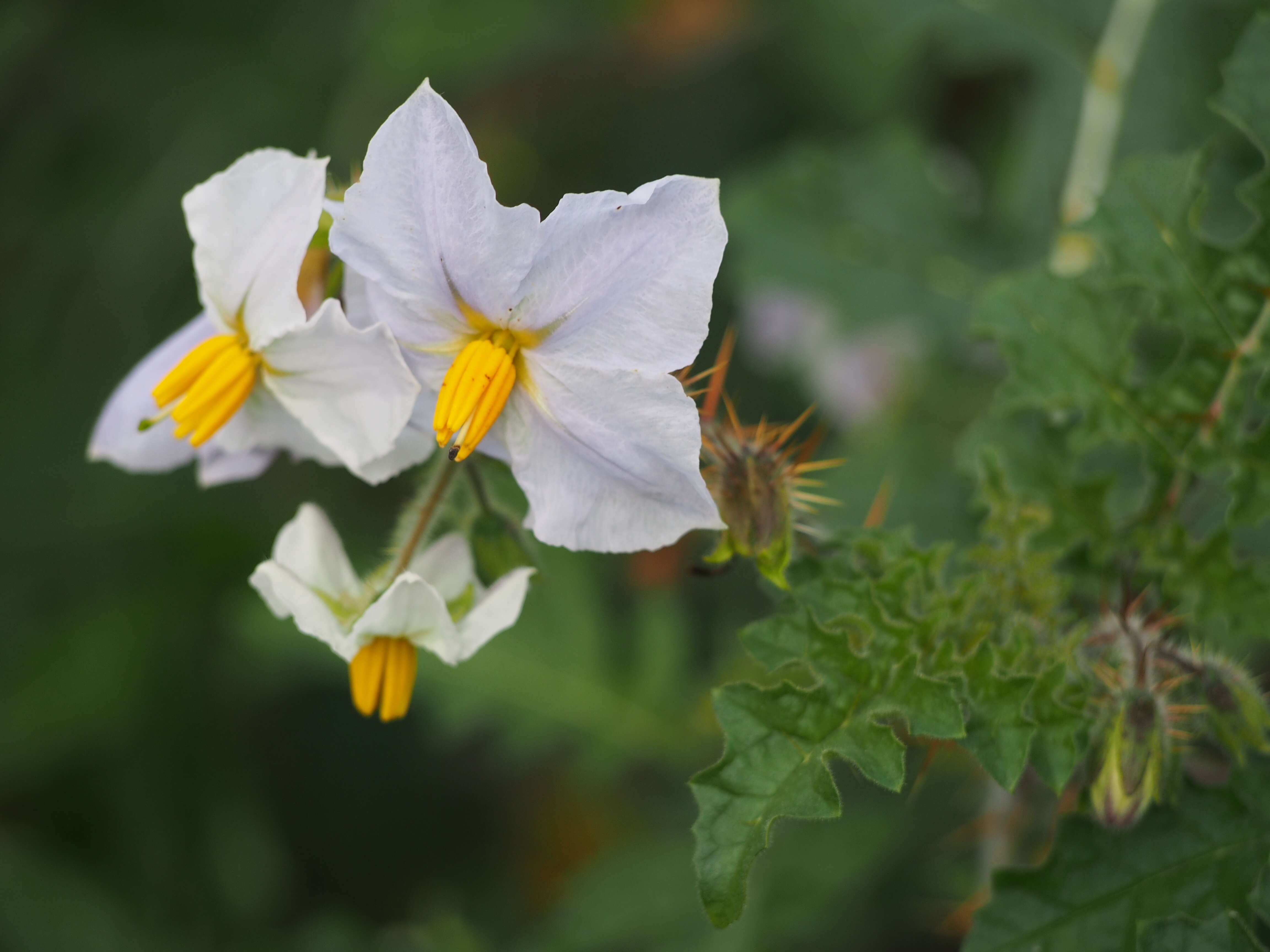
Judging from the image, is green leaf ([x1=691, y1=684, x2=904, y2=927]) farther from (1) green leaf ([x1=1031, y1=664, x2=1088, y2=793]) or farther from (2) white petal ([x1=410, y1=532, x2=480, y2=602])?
(2) white petal ([x1=410, y1=532, x2=480, y2=602])

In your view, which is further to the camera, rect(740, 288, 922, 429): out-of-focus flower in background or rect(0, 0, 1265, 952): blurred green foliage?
rect(740, 288, 922, 429): out-of-focus flower in background

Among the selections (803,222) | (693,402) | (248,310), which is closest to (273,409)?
(248,310)

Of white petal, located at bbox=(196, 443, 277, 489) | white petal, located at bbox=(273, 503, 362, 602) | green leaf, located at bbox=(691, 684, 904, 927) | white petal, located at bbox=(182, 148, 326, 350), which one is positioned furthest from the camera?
white petal, located at bbox=(196, 443, 277, 489)

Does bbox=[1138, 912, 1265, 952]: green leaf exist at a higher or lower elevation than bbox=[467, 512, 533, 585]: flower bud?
lower

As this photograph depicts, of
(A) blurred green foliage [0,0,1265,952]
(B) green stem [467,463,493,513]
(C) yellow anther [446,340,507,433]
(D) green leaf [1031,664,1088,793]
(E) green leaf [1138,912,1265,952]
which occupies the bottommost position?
(A) blurred green foliage [0,0,1265,952]

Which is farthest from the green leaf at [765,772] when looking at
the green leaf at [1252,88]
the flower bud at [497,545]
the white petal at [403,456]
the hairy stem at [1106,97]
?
the hairy stem at [1106,97]

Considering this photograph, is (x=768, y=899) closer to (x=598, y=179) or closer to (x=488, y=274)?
(x=488, y=274)

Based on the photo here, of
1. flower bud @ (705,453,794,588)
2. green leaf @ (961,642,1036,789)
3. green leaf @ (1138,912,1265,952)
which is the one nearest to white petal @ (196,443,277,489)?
flower bud @ (705,453,794,588)

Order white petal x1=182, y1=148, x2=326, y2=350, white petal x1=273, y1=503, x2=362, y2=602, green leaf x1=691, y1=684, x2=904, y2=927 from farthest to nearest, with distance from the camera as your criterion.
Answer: white petal x1=273, y1=503, x2=362, y2=602, white petal x1=182, y1=148, x2=326, y2=350, green leaf x1=691, y1=684, x2=904, y2=927
